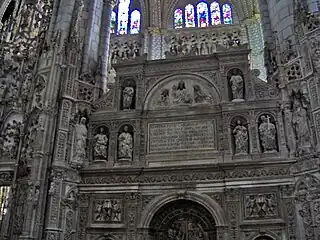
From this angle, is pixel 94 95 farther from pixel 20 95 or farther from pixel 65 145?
pixel 20 95

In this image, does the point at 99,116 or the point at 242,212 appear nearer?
the point at 242,212

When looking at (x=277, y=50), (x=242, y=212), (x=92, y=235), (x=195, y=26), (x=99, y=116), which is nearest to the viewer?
(x=242, y=212)

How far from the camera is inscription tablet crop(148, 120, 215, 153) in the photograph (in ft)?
35.3

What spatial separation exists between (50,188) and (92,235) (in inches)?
73.5

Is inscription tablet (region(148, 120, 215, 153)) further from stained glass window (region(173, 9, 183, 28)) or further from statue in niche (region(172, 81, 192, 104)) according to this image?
stained glass window (region(173, 9, 183, 28))

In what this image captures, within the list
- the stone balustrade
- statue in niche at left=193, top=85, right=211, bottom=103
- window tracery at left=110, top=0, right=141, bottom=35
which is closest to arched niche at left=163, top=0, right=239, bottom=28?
the stone balustrade

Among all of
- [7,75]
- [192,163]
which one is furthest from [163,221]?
[7,75]

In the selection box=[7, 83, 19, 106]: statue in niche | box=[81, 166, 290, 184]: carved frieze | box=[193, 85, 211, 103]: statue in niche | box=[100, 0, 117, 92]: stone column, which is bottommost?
box=[81, 166, 290, 184]: carved frieze

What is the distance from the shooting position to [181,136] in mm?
11000

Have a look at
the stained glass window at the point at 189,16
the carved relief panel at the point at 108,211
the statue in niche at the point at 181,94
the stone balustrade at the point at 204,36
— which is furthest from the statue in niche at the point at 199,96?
the stained glass window at the point at 189,16

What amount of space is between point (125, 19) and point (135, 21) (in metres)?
0.74

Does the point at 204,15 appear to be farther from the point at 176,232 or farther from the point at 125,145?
the point at 176,232

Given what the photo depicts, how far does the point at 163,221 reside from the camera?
1049 cm

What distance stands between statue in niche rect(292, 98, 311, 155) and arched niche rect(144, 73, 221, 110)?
7.74ft
